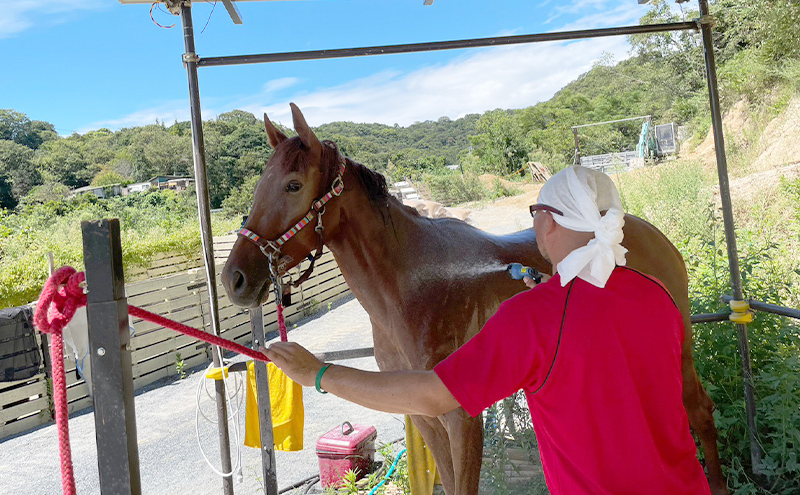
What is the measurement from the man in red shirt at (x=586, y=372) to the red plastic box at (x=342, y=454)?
3197mm

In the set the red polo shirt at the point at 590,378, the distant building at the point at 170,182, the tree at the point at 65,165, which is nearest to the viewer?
the red polo shirt at the point at 590,378

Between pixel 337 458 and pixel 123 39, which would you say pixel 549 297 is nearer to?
pixel 337 458

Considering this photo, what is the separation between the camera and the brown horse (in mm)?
2168

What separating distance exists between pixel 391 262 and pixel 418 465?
5.18 ft

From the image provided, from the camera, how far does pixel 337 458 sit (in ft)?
13.9

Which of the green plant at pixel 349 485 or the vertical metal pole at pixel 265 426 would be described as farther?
the green plant at pixel 349 485

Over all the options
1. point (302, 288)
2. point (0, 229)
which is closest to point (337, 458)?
point (302, 288)

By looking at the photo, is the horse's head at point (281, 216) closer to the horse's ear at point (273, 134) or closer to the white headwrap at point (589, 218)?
the horse's ear at point (273, 134)

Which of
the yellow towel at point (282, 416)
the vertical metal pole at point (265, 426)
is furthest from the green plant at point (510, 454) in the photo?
the vertical metal pole at point (265, 426)

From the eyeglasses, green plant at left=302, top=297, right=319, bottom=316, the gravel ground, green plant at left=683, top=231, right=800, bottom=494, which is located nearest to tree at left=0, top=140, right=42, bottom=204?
green plant at left=302, top=297, right=319, bottom=316

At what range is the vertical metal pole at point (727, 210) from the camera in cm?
314

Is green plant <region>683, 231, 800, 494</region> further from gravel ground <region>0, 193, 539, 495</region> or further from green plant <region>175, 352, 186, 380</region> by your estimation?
green plant <region>175, 352, 186, 380</region>

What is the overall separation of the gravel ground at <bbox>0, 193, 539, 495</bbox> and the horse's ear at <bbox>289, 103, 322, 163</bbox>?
11.7ft

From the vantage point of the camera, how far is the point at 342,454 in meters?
4.23
